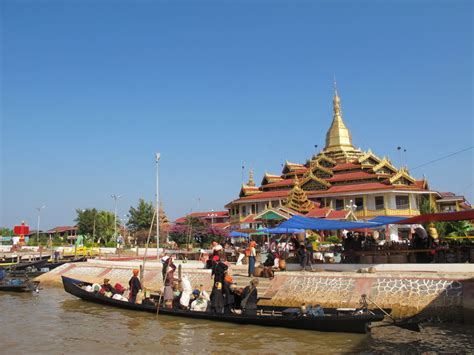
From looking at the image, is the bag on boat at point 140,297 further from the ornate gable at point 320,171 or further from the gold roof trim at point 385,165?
the ornate gable at point 320,171

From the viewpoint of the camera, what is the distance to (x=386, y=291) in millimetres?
14188

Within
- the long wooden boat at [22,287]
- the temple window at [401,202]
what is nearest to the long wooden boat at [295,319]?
the long wooden boat at [22,287]

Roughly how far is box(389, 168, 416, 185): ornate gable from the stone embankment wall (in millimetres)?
26131

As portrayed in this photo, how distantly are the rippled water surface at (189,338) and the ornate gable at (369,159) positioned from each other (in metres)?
32.9

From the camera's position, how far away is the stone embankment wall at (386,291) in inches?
509

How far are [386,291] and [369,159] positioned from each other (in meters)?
32.2

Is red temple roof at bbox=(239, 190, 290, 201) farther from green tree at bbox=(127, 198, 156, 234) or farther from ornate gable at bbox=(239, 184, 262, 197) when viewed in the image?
green tree at bbox=(127, 198, 156, 234)

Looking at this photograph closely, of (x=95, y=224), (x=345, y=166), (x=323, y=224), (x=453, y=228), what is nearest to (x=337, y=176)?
(x=345, y=166)

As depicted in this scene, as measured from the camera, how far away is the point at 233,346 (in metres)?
11.0

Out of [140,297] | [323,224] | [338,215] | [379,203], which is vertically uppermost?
[379,203]

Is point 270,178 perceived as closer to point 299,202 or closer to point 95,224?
point 299,202

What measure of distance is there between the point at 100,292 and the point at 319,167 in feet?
106

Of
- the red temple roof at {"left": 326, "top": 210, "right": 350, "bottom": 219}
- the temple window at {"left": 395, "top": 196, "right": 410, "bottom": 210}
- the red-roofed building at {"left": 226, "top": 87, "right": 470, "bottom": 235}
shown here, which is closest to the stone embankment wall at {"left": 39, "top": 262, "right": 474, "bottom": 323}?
the red temple roof at {"left": 326, "top": 210, "right": 350, "bottom": 219}

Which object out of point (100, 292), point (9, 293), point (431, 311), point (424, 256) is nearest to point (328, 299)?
point (431, 311)
